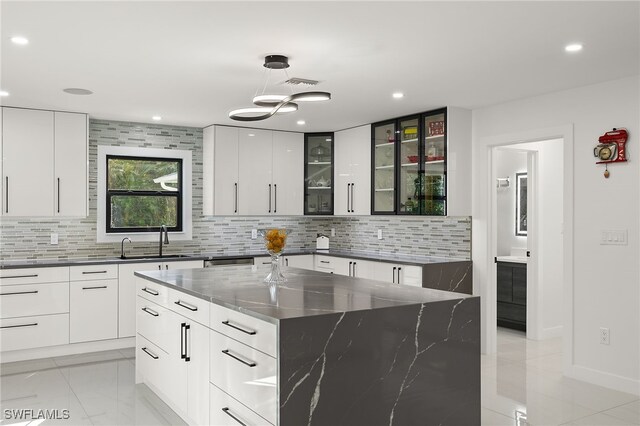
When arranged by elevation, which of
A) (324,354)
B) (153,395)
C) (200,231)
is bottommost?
(153,395)

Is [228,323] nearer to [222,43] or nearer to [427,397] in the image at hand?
[427,397]

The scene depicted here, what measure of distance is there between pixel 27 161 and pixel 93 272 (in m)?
1.30

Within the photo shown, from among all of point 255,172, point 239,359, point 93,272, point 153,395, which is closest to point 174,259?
point 93,272

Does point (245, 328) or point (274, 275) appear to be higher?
point (274, 275)

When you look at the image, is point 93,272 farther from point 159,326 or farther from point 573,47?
point 573,47

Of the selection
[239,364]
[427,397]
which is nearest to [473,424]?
[427,397]

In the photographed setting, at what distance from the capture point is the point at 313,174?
711 cm

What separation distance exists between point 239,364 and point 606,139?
136 inches

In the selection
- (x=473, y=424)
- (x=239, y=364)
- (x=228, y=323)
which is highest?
(x=228, y=323)

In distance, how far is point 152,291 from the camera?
402cm

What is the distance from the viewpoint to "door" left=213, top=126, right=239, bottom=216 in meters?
6.42

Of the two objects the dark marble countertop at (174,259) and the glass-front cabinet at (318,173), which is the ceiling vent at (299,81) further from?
the glass-front cabinet at (318,173)

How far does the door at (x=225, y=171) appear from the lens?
642 cm

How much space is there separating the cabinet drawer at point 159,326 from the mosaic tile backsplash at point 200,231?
2096 mm
